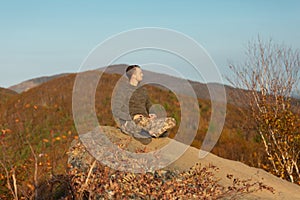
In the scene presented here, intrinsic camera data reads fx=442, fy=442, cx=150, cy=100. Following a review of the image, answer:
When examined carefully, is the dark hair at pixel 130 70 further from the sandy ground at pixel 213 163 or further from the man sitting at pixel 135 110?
the sandy ground at pixel 213 163

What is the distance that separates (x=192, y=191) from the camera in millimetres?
5000

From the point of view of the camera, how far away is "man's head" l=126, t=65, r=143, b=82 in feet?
22.2

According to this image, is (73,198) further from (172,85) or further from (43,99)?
(43,99)

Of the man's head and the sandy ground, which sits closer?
the sandy ground

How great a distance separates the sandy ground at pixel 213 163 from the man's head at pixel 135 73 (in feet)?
2.94

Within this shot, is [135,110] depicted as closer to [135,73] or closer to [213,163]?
[135,73]

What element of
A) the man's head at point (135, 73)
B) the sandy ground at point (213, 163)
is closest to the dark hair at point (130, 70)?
the man's head at point (135, 73)

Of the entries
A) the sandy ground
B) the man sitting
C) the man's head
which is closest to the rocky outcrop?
the sandy ground

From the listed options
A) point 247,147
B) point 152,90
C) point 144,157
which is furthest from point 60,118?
point 144,157

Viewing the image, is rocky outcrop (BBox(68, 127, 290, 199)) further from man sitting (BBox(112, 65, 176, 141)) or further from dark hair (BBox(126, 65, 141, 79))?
dark hair (BBox(126, 65, 141, 79))

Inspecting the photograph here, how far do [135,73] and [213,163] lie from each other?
1.89m

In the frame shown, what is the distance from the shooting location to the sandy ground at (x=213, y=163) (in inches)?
251

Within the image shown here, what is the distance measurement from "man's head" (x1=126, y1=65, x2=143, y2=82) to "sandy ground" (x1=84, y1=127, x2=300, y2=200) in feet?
2.94

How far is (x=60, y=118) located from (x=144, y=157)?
1145 centimetres
